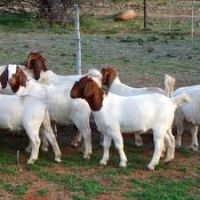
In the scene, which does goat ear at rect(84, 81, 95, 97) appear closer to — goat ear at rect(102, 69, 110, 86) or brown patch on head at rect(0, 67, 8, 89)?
goat ear at rect(102, 69, 110, 86)

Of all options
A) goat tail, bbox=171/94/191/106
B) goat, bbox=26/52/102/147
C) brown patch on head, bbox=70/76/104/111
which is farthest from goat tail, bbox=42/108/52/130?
goat tail, bbox=171/94/191/106

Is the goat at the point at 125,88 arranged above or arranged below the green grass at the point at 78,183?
above

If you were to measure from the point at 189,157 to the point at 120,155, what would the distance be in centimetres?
114

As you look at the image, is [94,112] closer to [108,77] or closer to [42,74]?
[108,77]

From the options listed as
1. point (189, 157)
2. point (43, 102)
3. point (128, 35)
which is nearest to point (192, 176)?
point (189, 157)

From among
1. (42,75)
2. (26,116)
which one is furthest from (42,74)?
(26,116)

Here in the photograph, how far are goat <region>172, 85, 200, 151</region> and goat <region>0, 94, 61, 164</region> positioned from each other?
6.21 feet

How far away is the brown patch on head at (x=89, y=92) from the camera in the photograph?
28.9ft

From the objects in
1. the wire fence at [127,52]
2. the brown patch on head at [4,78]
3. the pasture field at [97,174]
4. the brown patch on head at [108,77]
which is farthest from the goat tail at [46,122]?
the wire fence at [127,52]

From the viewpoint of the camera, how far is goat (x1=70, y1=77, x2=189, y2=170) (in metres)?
8.86

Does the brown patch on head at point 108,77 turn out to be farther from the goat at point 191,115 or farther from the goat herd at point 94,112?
the goat at point 191,115

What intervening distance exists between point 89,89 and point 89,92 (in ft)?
0.13

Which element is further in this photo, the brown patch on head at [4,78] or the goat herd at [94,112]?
the brown patch on head at [4,78]

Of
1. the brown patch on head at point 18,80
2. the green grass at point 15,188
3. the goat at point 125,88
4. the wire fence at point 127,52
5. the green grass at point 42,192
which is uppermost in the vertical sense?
the brown patch on head at point 18,80
